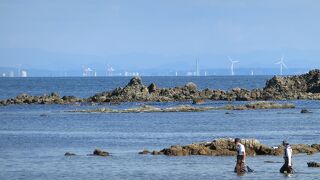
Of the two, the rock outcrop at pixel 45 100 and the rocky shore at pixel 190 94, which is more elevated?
the rocky shore at pixel 190 94

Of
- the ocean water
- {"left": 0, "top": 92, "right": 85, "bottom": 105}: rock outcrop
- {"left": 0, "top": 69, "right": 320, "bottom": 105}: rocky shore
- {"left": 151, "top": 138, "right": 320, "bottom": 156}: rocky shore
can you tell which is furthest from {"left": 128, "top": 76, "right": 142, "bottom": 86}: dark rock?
{"left": 151, "top": 138, "right": 320, "bottom": 156}: rocky shore

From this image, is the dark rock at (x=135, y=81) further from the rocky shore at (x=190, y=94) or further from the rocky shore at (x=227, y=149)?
the rocky shore at (x=227, y=149)

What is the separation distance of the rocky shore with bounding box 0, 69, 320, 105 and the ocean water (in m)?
12.5

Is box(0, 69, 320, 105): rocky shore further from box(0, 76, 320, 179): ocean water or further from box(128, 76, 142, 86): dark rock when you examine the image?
box(0, 76, 320, 179): ocean water

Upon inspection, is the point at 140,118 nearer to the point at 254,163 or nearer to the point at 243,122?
the point at 243,122

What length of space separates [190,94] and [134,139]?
75.2m

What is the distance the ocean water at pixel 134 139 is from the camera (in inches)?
1994

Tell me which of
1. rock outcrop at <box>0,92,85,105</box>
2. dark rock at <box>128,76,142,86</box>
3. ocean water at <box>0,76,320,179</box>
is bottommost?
ocean water at <box>0,76,320,179</box>

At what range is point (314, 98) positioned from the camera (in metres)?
143

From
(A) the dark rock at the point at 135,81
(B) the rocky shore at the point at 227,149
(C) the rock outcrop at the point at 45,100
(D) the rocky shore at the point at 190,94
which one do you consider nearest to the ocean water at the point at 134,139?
(B) the rocky shore at the point at 227,149

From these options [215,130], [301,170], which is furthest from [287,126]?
[301,170]

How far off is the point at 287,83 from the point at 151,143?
284 ft

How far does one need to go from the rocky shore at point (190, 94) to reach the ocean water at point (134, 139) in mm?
12537

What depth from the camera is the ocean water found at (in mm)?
50656
